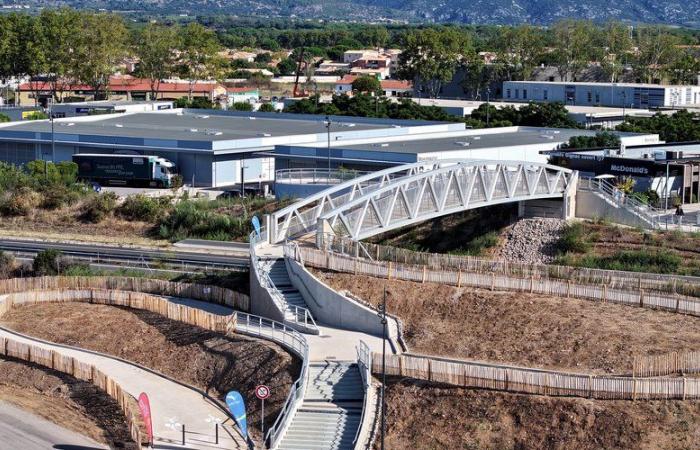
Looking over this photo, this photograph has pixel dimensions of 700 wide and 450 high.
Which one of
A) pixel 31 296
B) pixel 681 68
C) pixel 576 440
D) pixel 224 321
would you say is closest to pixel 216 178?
pixel 31 296

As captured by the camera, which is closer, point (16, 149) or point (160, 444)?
point (160, 444)

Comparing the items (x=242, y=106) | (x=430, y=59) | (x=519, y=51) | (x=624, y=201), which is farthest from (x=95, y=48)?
(x=624, y=201)

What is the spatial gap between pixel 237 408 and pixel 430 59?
131 m

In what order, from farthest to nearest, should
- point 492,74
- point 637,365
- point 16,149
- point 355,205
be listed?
point 492,74 → point 16,149 → point 355,205 → point 637,365

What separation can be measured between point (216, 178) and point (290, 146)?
6.38m

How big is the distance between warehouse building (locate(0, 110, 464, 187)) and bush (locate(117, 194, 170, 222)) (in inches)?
279

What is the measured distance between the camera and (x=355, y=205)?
57219 millimetres

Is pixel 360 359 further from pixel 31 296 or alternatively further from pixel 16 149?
pixel 16 149

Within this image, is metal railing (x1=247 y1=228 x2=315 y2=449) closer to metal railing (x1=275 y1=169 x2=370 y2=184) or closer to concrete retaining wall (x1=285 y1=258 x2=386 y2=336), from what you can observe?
concrete retaining wall (x1=285 y1=258 x2=386 y2=336)

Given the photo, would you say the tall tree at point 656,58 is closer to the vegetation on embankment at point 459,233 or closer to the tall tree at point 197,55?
the tall tree at point 197,55

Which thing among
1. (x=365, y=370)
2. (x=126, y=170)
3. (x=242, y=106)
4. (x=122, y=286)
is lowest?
(x=122, y=286)

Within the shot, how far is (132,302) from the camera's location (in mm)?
55656

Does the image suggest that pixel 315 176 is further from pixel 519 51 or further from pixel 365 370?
pixel 519 51

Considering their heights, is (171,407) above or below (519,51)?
below
